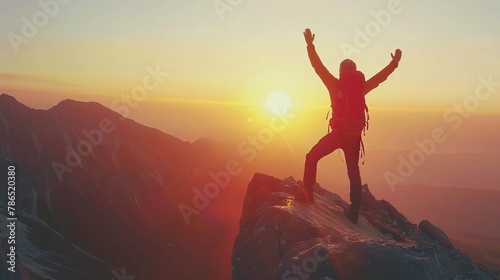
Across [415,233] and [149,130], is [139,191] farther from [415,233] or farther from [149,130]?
[415,233]

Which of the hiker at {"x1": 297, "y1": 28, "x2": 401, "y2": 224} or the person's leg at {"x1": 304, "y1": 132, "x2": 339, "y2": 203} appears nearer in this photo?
the hiker at {"x1": 297, "y1": 28, "x2": 401, "y2": 224}

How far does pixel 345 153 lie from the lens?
15.4 m

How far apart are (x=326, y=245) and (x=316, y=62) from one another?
6.47m

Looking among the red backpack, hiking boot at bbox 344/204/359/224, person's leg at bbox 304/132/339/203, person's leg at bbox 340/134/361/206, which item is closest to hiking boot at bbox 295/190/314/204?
person's leg at bbox 304/132/339/203

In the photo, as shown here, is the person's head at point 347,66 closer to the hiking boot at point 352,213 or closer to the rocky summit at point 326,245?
the rocky summit at point 326,245

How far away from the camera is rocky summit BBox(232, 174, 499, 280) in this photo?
10.2m

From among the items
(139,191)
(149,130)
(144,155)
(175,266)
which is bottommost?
(175,266)

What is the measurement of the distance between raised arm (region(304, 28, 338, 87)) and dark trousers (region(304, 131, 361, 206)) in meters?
1.86

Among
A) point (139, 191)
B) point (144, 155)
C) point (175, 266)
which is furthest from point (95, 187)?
point (175, 266)

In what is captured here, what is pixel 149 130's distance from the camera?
182 meters

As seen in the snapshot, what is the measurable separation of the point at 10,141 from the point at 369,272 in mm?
151928

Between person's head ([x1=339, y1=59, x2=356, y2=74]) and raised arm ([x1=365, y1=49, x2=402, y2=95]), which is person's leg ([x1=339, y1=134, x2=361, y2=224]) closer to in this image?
raised arm ([x1=365, y1=49, x2=402, y2=95])

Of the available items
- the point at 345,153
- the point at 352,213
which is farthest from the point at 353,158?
the point at 352,213

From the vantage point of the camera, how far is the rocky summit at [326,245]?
10242 millimetres
